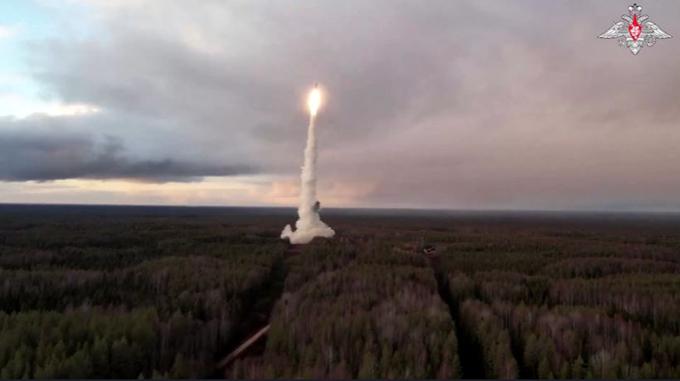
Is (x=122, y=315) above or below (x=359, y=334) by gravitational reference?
above

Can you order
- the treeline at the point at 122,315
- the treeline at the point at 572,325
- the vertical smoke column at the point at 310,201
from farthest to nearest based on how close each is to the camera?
1. the vertical smoke column at the point at 310,201
2. the treeline at the point at 572,325
3. the treeline at the point at 122,315

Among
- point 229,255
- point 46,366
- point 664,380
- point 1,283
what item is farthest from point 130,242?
point 664,380

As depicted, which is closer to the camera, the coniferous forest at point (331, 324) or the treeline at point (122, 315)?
the treeline at point (122, 315)

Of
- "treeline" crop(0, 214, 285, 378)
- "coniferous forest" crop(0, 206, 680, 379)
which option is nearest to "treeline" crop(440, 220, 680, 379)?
"coniferous forest" crop(0, 206, 680, 379)

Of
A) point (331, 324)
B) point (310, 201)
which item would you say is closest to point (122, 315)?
point (331, 324)

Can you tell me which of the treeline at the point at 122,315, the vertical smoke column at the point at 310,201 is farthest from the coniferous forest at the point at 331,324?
the vertical smoke column at the point at 310,201

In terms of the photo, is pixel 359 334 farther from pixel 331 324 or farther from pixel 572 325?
pixel 572 325

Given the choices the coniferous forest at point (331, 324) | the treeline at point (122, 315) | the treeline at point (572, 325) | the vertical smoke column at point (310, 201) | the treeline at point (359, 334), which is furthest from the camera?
the vertical smoke column at point (310, 201)

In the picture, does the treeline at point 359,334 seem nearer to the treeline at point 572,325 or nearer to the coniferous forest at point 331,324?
the coniferous forest at point 331,324

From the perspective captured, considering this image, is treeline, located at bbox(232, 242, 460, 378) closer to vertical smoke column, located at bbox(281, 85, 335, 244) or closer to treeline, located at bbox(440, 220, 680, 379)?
treeline, located at bbox(440, 220, 680, 379)
